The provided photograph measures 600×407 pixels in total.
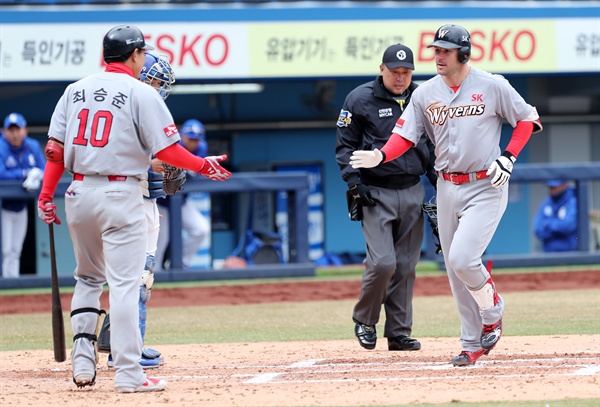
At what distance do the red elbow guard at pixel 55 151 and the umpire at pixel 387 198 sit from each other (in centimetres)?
204

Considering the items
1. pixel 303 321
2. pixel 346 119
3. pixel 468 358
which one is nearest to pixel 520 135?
pixel 468 358

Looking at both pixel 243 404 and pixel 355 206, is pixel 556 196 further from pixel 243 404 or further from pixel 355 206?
pixel 243 404

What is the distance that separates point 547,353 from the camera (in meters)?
6.06

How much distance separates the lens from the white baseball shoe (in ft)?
16.6

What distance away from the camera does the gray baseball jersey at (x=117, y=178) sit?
5.04 meters

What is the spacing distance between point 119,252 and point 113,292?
0.63 ft

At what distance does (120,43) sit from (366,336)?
95.2 inches

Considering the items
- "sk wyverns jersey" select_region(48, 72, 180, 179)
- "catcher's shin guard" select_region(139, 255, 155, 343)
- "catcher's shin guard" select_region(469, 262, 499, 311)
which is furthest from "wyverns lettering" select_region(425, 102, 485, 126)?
"catcher's shin guard" select_region(139, 255, 155, 343)

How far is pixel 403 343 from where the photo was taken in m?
6.54

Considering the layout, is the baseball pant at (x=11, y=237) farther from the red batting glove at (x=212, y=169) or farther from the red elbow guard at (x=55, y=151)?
the red batting glove at (x=212, y=169)

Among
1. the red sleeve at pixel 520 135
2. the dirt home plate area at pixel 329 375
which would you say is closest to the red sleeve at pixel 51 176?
the dirt home plate area at pixel 329 375

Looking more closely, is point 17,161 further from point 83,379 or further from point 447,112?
point 447,112

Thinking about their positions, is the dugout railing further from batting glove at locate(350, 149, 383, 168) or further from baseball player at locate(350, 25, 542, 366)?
baseball player at locate(350, 25, 542, 366)

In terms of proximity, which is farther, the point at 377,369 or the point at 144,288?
the point at 144,288
